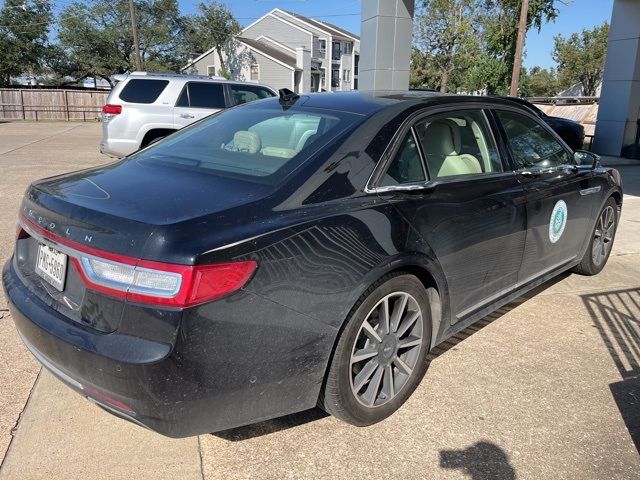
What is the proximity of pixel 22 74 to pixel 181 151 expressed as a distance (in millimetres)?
55749

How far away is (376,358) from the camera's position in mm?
2729

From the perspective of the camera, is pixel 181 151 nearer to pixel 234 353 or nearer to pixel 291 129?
pixel 291 129

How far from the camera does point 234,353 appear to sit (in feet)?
6.87

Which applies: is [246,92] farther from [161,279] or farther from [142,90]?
[161,279]

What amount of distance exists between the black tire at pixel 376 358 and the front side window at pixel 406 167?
496mm

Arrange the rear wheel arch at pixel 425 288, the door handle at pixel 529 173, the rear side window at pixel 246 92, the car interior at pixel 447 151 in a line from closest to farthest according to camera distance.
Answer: the rear wheel arch at pixel 425 288 < the car interior at pixel 447 151 < the door handle at pixel 529 173 < the rear side window at pixel 246 92

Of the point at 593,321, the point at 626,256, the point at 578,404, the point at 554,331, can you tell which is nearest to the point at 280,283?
the point at 578,404

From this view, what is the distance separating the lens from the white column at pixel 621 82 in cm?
1529

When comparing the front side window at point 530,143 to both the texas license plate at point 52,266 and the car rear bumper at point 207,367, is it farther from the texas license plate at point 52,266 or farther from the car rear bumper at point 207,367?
the texas license plate at point 52,266

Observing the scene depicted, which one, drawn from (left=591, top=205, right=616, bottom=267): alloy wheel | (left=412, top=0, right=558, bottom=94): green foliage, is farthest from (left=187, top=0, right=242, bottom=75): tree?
(left=591, top=205, right=616, bottom=267): alloy wheel

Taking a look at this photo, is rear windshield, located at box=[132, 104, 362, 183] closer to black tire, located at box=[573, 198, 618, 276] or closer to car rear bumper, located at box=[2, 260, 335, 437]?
car rear bumper, located at box=[2, 260, 335, 437]

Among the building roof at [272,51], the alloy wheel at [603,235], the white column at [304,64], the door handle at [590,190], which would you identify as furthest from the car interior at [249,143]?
the building roof at [272,51]

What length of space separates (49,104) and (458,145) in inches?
1330

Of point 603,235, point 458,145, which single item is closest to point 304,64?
point 603,235
